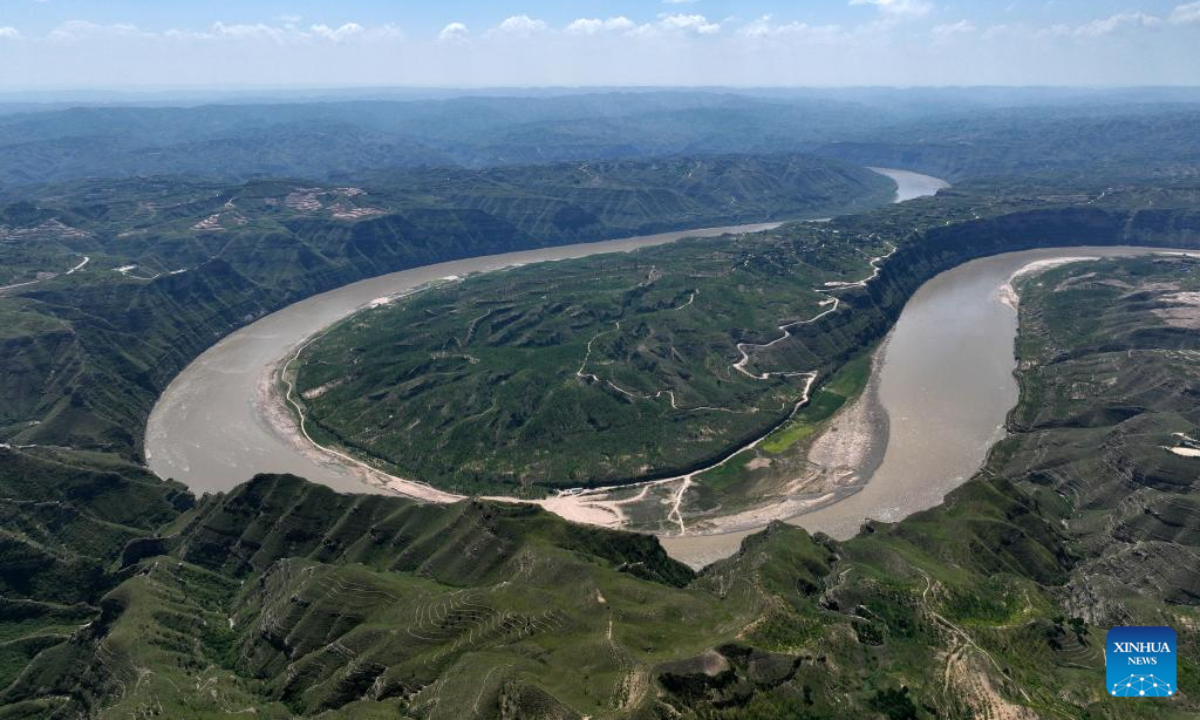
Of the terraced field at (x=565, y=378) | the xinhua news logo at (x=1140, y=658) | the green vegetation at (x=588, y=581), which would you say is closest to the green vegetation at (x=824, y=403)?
the green vegetation at (x=588, y=581)

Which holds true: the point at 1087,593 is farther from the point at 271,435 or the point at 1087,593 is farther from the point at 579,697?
the point at 271,435

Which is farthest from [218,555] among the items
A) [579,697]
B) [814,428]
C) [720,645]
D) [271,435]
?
[814,428]

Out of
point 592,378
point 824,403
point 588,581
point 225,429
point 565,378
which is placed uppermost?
point 588,581

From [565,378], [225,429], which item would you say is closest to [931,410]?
[565,378]

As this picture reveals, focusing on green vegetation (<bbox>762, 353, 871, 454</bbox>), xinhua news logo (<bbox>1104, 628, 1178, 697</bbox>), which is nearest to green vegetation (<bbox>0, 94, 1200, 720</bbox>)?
green vegetation (<bbox>762, 353, 871, 454</bbox>)

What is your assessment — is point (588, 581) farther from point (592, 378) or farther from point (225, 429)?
point (225, 429)

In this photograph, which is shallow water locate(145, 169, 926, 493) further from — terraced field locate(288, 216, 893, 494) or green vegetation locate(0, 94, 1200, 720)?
terraced field locate(288, 216, 893, 494)

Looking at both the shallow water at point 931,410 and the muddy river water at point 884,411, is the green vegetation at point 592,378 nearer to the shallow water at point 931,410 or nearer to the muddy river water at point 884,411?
the shallow water at point 931,410
